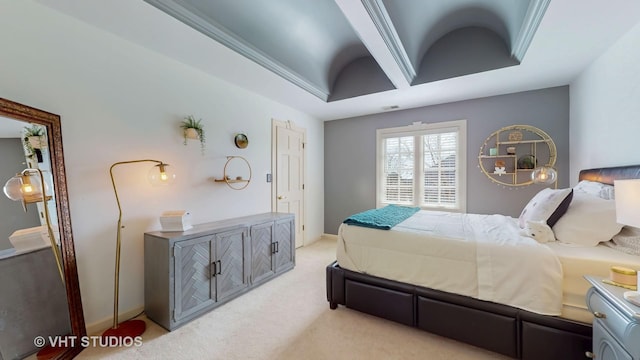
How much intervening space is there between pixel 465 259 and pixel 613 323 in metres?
0.74

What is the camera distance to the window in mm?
3756

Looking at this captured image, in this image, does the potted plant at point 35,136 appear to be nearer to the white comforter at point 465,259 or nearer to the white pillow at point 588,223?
the white comforter at point 465,259

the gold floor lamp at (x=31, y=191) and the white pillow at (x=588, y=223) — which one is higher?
the gold floor lamp at (x=31, y=191)

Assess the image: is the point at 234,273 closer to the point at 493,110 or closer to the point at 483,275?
the point at 483,275

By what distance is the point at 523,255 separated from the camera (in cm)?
158

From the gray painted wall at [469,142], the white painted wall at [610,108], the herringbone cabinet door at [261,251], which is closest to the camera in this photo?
the white painted wall at [610,108]

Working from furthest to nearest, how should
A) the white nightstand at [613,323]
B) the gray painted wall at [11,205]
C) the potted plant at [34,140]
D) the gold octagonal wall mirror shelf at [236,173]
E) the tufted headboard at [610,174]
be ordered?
the gold octagonal wall mirror shelf at [236,173]
the tufted headboard at [610,174]
the potted plant at [34,140]
the gray painted wall at [11,205]
the white nightstand at [613,323]

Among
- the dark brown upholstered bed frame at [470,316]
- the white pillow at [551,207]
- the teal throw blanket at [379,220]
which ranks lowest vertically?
the dark brown upholstered bed frame at [470,316]

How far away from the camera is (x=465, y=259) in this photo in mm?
1748

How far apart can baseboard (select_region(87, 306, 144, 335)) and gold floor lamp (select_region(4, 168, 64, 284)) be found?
21.0 inches

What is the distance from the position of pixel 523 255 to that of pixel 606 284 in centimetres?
40

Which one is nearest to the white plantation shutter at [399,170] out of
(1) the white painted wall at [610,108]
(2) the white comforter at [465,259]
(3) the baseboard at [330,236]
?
(3) the baseboard at [330,236]

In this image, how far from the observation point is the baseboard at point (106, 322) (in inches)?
75.3

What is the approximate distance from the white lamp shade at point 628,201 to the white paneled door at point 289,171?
343 centimetres
